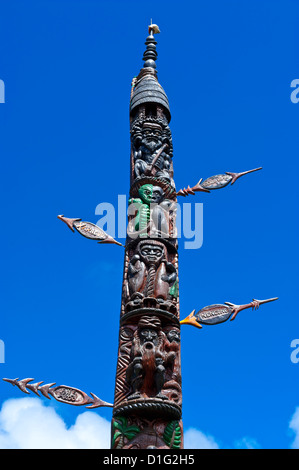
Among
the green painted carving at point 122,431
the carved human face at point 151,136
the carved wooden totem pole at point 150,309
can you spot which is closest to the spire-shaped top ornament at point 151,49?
the carved wooden totem pole at point 150,309

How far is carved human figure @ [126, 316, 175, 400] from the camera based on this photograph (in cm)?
939


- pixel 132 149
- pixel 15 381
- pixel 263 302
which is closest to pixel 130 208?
pixel 132 149

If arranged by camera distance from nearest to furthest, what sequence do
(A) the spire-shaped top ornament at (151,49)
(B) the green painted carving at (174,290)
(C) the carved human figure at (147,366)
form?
(C) the carved human figure at (147,366)
(B) the green painted carving at (174,290)
(A) the spire-shaped top ornament at (151,49)

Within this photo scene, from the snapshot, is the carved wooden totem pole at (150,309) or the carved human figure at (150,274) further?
the carved human figure at (150,274)

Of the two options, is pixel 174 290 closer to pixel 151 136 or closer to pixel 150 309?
pixel 150 309

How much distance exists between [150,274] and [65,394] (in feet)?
7.54

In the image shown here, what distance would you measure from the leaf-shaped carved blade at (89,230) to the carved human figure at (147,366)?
243 centimetres

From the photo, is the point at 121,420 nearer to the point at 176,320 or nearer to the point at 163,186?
the point at 176,320

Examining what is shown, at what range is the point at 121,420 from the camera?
30.7 feet

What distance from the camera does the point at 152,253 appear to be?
1114 cm

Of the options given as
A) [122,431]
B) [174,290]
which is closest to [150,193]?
[174,290]

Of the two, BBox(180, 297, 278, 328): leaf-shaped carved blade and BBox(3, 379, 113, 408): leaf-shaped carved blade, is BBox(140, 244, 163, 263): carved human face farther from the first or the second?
BBox(3, 379, 113, 408): leaf-shaped carved blade

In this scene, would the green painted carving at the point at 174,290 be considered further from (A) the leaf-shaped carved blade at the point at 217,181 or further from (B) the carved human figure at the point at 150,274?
(A) the leaf-shaped carved blade at the point at 217,181

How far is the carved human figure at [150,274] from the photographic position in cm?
1051
